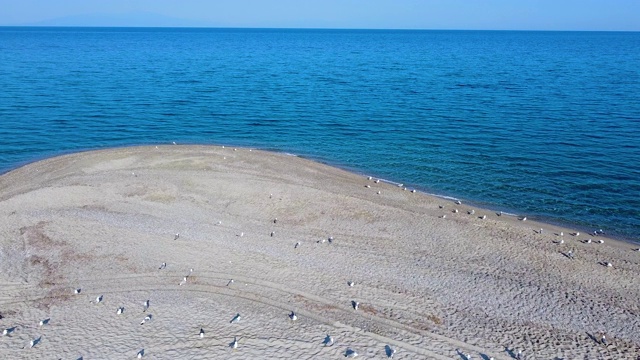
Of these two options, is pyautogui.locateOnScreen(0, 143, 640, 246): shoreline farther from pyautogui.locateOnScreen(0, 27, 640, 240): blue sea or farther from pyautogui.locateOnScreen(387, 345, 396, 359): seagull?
pyautogui.locateOnScreen(387, 345, 396, 359): seagull

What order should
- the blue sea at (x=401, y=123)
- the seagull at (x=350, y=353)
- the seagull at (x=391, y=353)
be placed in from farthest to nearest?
the blue sea at (x=401, y=123)
the seagull at (x=391, y=353)
the seagull at (x=350, y=353)

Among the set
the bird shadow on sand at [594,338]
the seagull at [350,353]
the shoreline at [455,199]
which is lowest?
the seagull at [350,353]

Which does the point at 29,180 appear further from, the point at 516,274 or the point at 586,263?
the point at 586,263

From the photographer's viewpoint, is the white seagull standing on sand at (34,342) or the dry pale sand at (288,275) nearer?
the white seagull standing on sand at (34,342)

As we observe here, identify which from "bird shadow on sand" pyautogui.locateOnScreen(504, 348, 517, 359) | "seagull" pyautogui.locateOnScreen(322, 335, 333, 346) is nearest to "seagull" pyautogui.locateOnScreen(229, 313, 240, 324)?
"seagull" pyautogui.locateOnScreen(322, 335, 333, 346)

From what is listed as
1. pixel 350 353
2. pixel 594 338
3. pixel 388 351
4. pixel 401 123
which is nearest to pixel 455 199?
pixel 594 338

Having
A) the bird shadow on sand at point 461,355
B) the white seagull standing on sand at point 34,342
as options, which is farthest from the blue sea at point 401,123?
the white seagull standing on sand at point 34,342

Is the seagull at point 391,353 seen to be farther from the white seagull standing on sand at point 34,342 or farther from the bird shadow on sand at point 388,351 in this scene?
the white seagull standing on sand at point 34,342

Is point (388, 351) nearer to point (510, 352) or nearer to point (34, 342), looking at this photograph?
point (510, 352)
